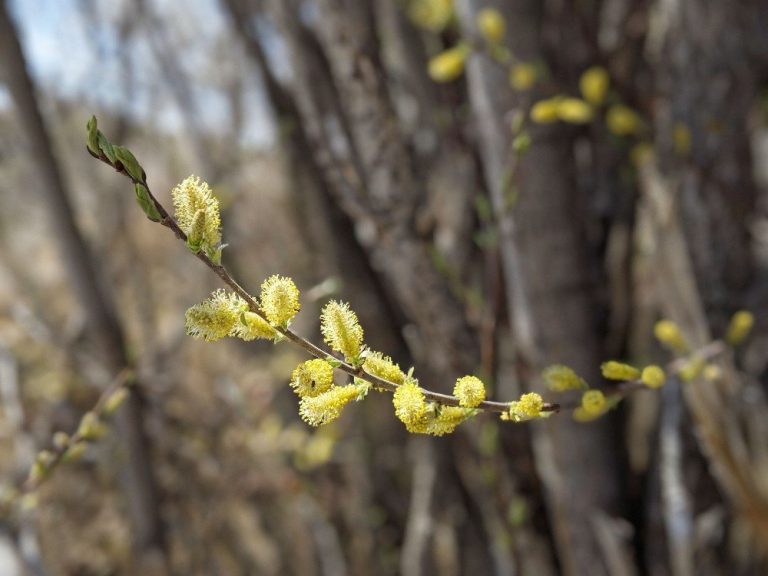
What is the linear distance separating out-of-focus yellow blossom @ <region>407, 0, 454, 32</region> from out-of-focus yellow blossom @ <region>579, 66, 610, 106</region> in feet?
1.10

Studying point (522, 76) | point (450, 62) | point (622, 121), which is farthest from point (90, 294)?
point (622, 121)

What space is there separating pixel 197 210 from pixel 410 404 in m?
0.22

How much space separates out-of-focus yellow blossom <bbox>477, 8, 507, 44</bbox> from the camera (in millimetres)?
1263

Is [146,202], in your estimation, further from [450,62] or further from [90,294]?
[90,294]

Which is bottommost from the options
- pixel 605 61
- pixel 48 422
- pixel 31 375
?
pixel 48 422

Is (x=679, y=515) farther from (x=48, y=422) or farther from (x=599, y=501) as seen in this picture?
(x=48, y=422)

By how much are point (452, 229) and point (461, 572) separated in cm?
96

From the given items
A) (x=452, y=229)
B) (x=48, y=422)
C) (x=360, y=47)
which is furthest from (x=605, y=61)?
(x=48, y=422)

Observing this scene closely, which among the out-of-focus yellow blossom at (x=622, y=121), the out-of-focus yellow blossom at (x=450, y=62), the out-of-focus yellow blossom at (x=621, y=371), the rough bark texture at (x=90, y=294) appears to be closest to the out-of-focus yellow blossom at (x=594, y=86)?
the out-of-focus yellow blossom at (x=622, y=121)

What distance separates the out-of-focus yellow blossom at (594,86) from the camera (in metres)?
1.44

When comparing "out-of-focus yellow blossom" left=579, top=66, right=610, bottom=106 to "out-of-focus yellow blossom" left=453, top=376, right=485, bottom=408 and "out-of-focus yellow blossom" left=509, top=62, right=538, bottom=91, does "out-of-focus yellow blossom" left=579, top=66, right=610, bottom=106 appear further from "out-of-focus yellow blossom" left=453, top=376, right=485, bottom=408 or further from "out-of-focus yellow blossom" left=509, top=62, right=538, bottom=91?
"out-of-focus yellow blossom" left=453, top=376, right=485, bottom=408

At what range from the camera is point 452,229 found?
1.52 m

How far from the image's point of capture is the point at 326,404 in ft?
1.72

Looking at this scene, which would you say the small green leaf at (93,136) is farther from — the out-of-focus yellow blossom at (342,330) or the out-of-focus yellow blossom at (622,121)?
the out-of-focus yellow blossom at (622,121)
